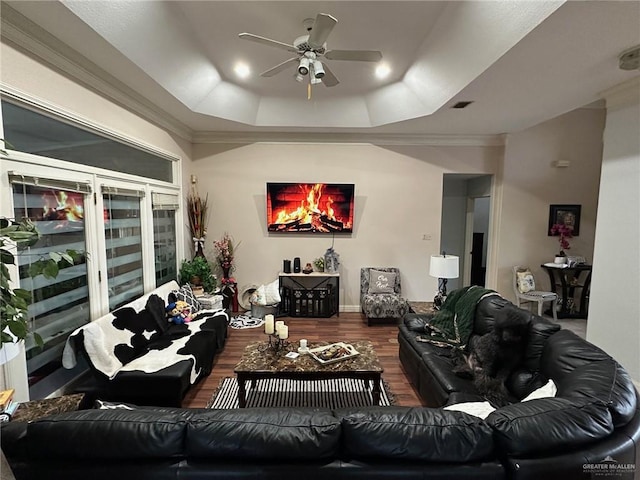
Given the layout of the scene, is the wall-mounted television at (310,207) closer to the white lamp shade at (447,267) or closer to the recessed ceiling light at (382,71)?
the recessed ceiling light at (382,71)

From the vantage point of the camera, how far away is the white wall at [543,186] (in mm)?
5105

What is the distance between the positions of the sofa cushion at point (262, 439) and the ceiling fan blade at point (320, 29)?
2.36m

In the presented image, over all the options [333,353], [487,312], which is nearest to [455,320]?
[487,312]

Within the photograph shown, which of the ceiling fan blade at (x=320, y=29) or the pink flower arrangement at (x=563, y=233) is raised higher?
the ceiling fan blade at (x=320, y=29)

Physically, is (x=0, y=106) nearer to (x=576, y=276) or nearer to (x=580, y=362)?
(x=580, y=362)

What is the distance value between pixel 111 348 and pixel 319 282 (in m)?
3.26

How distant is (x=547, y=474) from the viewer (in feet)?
4.09

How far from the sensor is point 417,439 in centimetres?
129

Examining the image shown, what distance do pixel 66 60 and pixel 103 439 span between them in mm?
2787

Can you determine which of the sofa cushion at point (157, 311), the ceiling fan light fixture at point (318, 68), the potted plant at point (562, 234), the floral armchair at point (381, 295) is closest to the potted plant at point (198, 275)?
the sofa cushion at point (157, 311)

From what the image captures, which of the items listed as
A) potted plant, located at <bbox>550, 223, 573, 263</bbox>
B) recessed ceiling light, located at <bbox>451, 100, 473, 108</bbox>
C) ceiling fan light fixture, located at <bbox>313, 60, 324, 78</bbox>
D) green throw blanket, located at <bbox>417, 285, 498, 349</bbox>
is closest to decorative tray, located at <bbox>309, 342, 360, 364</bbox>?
green throw blanket, located at <bbox>417, 285, 498, 349</bbox>

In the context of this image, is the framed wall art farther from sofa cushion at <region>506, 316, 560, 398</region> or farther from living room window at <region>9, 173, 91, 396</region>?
living room window at <region>9, 173, 91, 396</region>

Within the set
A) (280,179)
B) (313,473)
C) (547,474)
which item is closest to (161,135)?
(280,179)

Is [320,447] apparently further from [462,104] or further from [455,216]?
[455,216]
